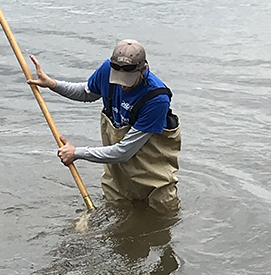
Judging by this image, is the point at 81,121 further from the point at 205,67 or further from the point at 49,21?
the point at 49,21

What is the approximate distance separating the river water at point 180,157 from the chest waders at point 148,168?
28 centimetres

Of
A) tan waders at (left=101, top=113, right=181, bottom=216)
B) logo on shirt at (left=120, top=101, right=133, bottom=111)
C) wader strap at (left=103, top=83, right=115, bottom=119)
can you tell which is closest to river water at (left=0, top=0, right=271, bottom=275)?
tan waders at (left=101, top=113, right=181, bottom=216)

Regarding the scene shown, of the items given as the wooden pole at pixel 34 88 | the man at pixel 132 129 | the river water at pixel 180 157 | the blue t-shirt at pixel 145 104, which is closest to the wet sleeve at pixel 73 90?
the man at pixel 132 129

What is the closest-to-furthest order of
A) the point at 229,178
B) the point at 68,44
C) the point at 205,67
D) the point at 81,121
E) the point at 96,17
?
1. the point at 229,178
2. the point at 81,121
3. the point at 205,67
4. the point at 68,44
5. the point at 96,17

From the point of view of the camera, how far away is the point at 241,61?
10508mm

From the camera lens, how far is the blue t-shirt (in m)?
4.70

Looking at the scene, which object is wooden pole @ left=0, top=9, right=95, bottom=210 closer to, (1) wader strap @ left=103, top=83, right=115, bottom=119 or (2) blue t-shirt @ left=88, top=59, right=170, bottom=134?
(1) wader strap @ left=103, top=83, right=115, bottom=119

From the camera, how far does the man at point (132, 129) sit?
15.2ft

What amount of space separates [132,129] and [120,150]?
0.68 ft

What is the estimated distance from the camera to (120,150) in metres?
4.88

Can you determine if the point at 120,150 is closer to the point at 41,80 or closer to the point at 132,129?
the point at 132,129

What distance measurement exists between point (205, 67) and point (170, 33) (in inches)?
85.7

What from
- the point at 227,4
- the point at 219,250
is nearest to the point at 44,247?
the point at 219,250

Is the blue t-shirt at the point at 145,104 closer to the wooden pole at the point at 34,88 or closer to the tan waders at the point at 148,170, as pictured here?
the tan waders at the point at 148,170
